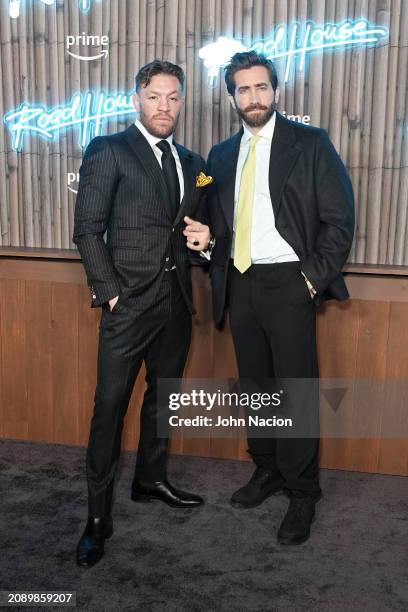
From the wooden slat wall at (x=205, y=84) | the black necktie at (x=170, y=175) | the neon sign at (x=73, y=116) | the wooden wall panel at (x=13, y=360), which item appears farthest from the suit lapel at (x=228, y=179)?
the wooden wall panel at (x=13, y=360)

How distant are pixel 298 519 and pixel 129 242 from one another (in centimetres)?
121

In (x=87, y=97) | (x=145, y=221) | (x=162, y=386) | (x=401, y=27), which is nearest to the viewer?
(x=145, y=221)

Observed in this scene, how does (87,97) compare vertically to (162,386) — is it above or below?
above

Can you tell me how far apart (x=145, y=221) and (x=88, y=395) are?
1238 mm

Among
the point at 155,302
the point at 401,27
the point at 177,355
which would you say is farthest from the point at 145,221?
the point at 401,27

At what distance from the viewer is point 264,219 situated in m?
2.53

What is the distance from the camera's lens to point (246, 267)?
256 centimetres

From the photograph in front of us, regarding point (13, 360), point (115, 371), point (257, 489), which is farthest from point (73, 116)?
point (257, 489)

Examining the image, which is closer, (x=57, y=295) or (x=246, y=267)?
(x=246, y=267)

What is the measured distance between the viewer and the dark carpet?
2.17 meters

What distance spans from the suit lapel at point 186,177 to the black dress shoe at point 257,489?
115cm

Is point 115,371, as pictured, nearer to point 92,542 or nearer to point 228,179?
point 92,542

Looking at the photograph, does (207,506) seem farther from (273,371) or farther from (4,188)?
(4,188)

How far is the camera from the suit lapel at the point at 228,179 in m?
2.62
